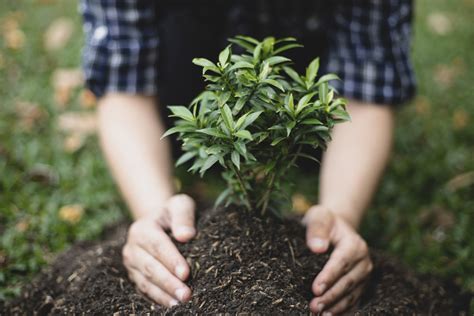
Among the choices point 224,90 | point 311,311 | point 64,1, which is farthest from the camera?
point 64,1

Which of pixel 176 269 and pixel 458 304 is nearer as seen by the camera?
pixel 176 269

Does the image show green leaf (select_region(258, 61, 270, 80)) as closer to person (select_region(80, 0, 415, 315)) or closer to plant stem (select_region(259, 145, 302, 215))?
plant stem (select_region(259, 145, 302, 215))

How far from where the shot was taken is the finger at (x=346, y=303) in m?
1.72

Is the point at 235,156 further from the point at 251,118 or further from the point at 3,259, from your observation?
the point at 3,259

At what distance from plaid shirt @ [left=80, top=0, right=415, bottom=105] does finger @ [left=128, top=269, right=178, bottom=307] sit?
3.30 ft

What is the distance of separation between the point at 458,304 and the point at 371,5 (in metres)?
1.47

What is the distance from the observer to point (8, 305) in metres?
1.95

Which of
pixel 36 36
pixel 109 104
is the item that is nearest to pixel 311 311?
pixel 109 104

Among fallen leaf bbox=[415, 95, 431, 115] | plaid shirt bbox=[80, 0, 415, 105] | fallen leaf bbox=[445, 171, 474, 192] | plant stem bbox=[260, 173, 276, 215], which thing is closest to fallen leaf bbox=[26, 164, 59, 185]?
plaid shirt bbox=[80, 0, 415, 105]

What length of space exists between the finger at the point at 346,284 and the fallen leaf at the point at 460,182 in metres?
1.40

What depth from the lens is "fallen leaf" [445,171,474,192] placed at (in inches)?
117

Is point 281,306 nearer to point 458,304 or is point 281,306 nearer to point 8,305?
point 458,304

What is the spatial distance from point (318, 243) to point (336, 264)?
11 cm

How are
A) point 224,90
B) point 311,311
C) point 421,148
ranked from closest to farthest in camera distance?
point 224,90
point 311,311
point 421,148
